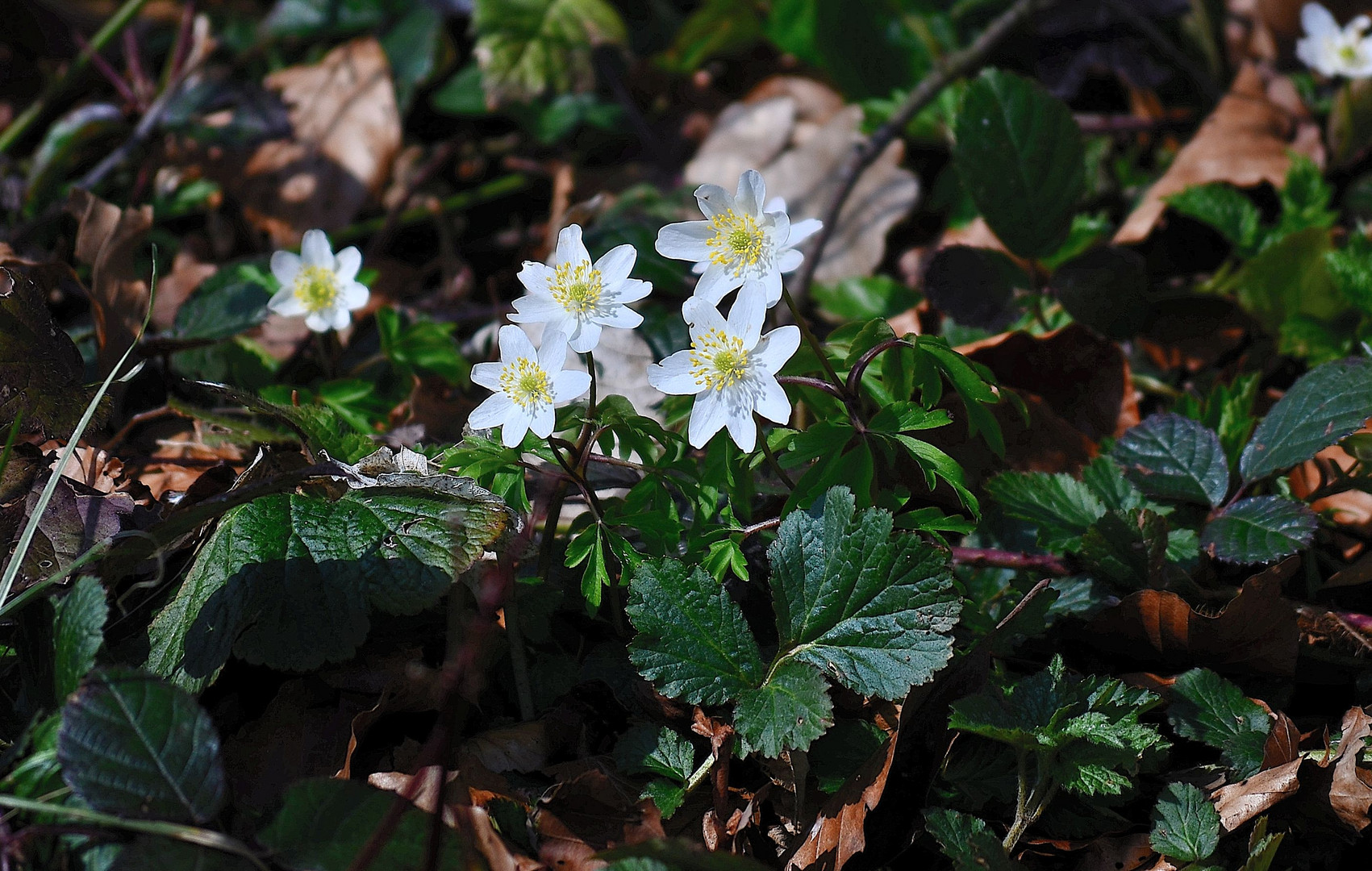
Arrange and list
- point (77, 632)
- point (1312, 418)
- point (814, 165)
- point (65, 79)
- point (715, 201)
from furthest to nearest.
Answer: point (65, 79), point (814, 165), point (1312, 418), point (715, 201), point (77, 632)

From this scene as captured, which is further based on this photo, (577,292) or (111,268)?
(111,268)

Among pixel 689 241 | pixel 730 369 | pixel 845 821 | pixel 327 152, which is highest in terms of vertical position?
pixel 689 241

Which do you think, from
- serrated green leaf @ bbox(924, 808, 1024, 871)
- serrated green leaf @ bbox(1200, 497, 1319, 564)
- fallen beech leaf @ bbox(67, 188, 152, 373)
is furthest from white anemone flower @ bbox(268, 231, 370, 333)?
serrated green leaf @ bbox(1200, 497, 1319, 564)

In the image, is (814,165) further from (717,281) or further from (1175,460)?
(717,281)

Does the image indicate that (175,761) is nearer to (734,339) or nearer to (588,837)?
(588,837)

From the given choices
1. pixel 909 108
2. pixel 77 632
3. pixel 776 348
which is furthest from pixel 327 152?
pixel 776 348

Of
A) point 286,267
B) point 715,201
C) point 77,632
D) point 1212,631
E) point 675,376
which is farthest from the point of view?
point 286,267

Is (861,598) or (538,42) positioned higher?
(538,42)

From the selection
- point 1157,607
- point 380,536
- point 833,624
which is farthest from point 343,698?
point 1157,607
